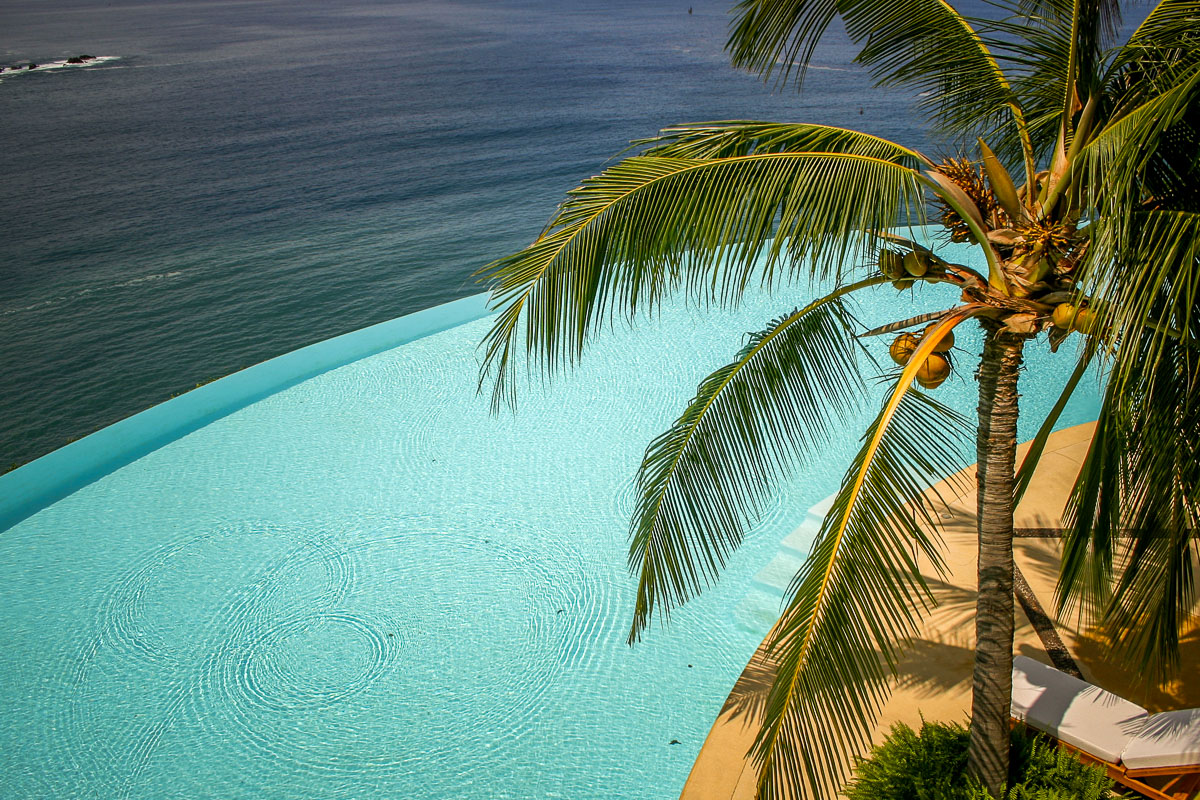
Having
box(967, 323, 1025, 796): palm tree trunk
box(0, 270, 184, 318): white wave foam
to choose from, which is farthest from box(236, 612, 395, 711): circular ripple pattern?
box(0, 270, 184, 318): white wave foam

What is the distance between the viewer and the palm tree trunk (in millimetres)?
2912

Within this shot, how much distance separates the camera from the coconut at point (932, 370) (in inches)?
111

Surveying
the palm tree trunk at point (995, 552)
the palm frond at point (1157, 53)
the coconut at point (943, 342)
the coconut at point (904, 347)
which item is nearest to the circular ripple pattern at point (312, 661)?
the palm tree trunk at point (995, 552)

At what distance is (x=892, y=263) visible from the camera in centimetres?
295

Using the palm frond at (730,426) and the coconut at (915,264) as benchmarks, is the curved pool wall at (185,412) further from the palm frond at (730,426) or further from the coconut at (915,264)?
the coconut at (915,264)

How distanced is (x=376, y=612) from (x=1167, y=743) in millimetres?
4811

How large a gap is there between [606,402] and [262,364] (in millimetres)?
4746

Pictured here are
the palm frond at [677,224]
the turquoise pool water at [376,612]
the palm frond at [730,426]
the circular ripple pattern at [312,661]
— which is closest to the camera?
the palm frond at [677,224]

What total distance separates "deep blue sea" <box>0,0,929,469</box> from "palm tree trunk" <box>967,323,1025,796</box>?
1065cm

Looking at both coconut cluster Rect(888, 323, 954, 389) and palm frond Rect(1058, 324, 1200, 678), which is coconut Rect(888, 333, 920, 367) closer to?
coconut cluster Rect(888, 323, 954, 389)

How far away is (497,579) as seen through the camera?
640 centimetres

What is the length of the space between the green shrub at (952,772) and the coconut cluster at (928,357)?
1737 millimetres

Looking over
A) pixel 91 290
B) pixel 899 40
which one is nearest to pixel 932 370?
pixel 899 40

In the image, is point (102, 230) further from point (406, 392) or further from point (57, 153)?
point (406, 392)
